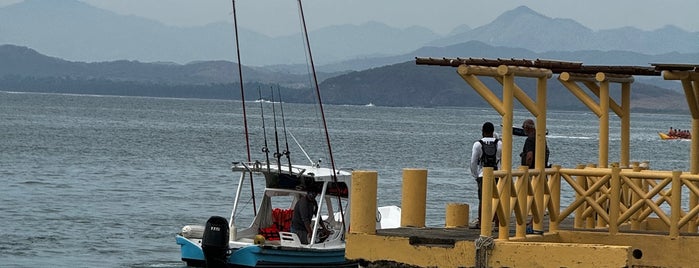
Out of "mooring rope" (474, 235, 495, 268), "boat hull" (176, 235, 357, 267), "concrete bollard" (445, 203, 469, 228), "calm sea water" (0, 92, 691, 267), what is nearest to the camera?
"mooring rope" (474, 235, 495, 268)

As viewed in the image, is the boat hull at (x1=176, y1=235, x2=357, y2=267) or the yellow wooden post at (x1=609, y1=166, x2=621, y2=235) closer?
the yellow wooden post at (x1=609, y1=166, x2=621, y2=235)

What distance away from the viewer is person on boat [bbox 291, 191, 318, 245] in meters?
24.5

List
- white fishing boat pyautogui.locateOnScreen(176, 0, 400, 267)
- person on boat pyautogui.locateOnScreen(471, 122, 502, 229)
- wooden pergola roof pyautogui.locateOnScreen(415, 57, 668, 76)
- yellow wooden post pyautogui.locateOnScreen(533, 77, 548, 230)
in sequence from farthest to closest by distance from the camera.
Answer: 1. white fishing boat pyautogui.locateOnScreen(176, 0, 400, 267)
2. person on boat pyautogui.locateOnScreen(471, 122, 502, 229)
3. yellow wooden post pyautogui.locateOnScreen(533, 77, 548, 230)
4. wooden pergola roof pyautogui.locateOnScreen(415, 57, 668, 76)

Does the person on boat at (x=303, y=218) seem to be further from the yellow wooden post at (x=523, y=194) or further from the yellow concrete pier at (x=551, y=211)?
the yellow wooden post at (x=523, y=194)

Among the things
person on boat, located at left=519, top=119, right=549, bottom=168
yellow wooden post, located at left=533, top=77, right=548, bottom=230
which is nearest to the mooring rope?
yellow wooden post, located at left=533, top=77, right=548, bottom=230

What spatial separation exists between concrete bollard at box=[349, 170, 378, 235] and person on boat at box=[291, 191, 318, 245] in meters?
6.58

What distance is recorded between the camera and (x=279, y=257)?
24.1 meters

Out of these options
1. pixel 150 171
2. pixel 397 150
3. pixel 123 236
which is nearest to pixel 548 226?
pixel 123 236

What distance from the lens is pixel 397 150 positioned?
8538 centimetres

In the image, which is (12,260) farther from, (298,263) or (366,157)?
(366,157)

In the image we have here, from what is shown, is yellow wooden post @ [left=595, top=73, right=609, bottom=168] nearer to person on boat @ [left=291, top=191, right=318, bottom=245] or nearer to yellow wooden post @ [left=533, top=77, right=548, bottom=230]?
yellow wooden post @ [left=533, top=77, right=548, bottom=230]

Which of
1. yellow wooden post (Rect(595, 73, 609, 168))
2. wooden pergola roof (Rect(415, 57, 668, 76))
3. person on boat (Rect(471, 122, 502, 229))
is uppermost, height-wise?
wooden pergola roof (Rect(415, 57, 668, 76))

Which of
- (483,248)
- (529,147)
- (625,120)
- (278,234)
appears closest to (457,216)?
(529,147)

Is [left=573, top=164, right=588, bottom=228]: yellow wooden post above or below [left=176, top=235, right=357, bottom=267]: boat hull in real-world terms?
above
